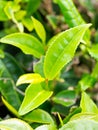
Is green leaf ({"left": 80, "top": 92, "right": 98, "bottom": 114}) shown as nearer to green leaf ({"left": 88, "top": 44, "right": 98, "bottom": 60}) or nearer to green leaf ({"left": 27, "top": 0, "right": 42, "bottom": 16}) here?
green leaf ({"left": 88, "top": 44, "right": 98, "bottom": 60})

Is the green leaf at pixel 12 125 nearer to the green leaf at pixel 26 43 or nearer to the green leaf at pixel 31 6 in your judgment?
the green leaf at pixel 26 43

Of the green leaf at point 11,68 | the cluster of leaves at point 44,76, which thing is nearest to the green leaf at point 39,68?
the cluster of leaves at point 44,76

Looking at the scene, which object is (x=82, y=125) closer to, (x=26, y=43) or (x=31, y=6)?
(x=26, y=43)

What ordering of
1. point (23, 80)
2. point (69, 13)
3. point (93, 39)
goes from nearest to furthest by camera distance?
point (23, 80) → point (69, 13) → point (93, 39)

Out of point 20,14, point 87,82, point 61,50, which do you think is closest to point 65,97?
point 87,82

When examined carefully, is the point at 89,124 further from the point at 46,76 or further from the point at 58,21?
the point at 58,21

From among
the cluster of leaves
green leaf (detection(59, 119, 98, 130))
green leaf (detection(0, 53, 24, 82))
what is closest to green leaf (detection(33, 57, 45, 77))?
the cluster of leaves

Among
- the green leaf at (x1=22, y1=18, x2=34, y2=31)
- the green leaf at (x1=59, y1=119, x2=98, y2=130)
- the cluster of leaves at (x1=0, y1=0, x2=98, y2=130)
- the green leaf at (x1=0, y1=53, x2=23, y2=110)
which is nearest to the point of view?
the green leaf at (x1=59, y1=119, x2=98, y2=130)

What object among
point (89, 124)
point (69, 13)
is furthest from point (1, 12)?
point (89, 124)
